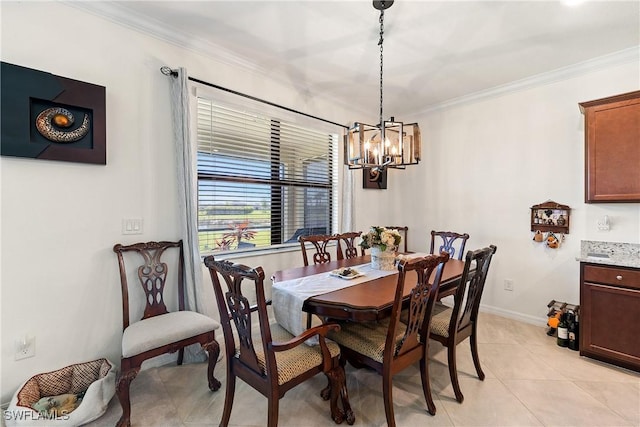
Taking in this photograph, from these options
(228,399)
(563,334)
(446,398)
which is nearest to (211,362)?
(228,399)

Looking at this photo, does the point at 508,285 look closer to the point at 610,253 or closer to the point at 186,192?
the point at 610,253

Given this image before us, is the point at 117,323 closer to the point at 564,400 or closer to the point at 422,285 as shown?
the point at 422,285

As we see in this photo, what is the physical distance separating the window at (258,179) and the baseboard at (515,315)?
2157 millimetres

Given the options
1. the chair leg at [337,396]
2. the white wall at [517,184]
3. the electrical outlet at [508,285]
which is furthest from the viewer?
the electrical outlet at [508,285]

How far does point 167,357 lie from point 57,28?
96.7 inches

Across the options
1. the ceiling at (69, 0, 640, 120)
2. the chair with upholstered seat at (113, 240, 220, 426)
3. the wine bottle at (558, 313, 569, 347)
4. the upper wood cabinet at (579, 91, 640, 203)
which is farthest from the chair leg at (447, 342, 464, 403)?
the ceiling at (69, 0, 640, 120)

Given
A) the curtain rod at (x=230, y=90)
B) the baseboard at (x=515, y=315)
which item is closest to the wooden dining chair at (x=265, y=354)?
the curtain rod at (x=230, y=90)

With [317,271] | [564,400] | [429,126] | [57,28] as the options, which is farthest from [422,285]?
[429,126]

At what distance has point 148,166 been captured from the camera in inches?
88.9

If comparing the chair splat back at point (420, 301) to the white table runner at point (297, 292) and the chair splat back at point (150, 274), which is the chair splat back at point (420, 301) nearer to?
the white table runner at point (297, 292)

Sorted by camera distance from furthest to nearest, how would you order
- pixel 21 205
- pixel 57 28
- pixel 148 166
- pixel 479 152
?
pixel 479 152, pixel 148 166, pixel 57 28, pixel 21 205

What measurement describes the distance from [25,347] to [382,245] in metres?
2.43

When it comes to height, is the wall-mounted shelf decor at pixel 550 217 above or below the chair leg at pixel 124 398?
above

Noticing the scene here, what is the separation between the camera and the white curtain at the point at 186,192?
7.52 ft
